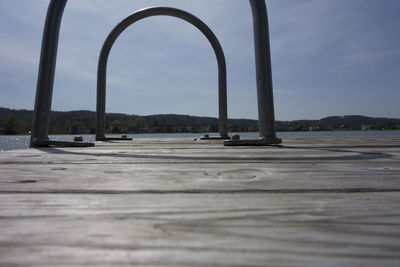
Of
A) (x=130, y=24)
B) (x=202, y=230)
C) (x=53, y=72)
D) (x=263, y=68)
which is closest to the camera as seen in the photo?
(x=202, y=230)

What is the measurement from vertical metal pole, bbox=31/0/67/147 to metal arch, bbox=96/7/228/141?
2.14 metres

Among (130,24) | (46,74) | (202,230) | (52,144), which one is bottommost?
(202,230)

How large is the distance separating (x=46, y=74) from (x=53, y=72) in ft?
0.30

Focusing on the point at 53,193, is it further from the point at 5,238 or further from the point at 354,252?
the point at 354,252

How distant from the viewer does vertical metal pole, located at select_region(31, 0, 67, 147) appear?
3.07 meters

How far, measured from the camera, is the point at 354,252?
0.52 m

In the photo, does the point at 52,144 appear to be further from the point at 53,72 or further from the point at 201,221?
the point at 201,221

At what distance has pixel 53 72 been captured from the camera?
3.16 m

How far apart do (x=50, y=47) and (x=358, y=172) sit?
3262mm

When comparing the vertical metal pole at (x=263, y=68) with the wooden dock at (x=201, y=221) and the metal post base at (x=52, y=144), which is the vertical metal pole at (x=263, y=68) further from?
the metal post base at (x=52, y=144)

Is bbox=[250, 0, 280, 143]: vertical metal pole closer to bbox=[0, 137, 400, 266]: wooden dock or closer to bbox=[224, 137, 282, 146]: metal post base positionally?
bbox=[224, 137, 282, 146]: metal post base

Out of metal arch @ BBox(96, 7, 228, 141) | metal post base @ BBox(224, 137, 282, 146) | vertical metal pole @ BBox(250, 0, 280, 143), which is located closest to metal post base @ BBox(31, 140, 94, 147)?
metal post base @ BBox(224, 137, 282, 146)

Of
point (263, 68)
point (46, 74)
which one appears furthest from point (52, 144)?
point (263, 68)

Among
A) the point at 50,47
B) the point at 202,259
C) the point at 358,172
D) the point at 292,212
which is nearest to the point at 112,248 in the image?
the point at 202,259
